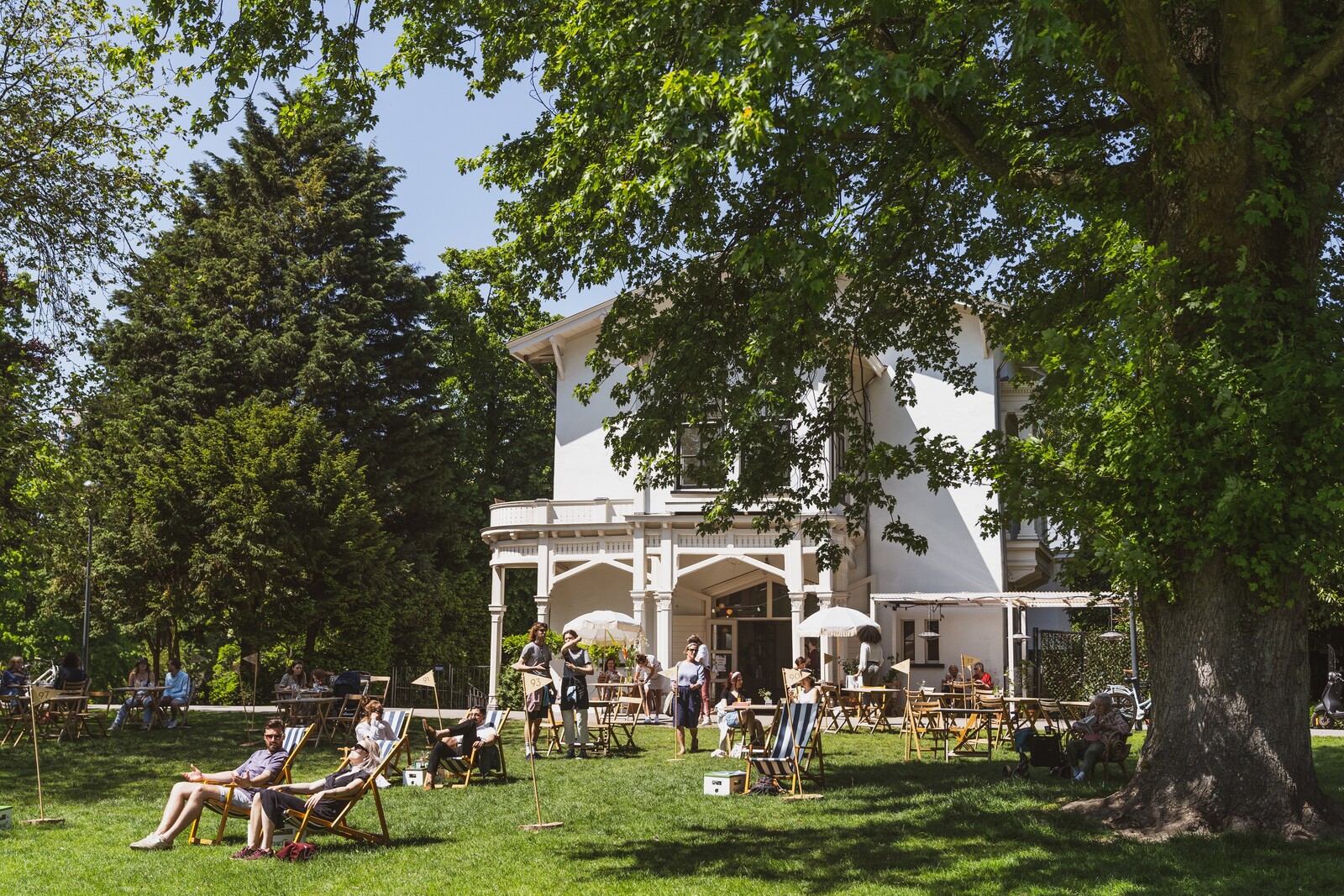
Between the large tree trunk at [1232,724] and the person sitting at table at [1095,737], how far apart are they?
139 inches

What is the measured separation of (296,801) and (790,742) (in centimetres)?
524

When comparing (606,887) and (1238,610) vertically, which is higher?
(1238,610)

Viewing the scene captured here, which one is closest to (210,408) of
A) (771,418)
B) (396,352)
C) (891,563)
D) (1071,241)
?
(396,352)

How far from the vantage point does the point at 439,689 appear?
106 ft

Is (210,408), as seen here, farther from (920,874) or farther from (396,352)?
(920,874)

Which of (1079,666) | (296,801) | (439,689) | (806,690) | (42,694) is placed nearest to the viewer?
(296,801)

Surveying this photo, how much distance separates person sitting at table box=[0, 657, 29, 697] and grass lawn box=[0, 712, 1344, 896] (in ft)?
23.0

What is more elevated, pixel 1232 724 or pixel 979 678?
pixel 1232 724

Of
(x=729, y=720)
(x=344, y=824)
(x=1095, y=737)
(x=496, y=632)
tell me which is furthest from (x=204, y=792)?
(x=496, y=632)

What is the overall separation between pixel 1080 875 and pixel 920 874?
3.55ft

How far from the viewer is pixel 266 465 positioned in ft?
83.5

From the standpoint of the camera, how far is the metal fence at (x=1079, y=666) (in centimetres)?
2716

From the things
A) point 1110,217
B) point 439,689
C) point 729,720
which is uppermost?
point 1110,217

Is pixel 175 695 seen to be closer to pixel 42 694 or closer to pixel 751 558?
pixel 42 694
